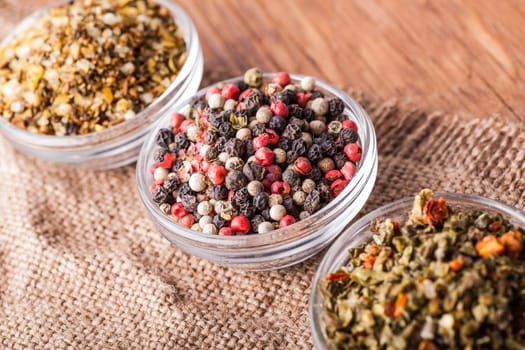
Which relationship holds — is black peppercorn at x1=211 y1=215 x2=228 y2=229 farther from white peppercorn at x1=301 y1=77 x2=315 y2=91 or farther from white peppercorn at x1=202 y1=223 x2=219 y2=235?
white peppercorn at x1=301 y1=77 x2=315 y2=91

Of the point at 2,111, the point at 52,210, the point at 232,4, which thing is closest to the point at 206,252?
the point at 52,210

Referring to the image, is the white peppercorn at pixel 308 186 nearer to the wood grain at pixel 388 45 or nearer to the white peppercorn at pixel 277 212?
the white peppercorn at pixel 277 212

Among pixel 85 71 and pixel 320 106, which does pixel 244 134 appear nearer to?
pixel 320 106

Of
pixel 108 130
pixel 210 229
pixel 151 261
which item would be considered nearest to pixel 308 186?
pixel 210 229

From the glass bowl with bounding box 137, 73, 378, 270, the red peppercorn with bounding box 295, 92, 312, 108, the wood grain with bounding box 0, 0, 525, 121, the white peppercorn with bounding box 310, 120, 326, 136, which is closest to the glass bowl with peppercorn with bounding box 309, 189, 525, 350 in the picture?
the glass bowl with bounding box 137, 73, 378, 270

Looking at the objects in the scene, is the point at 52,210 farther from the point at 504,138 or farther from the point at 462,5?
the point at 462,5

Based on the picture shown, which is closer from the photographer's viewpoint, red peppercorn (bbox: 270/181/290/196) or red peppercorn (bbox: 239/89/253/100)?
red peppercorn (bbox: 270/181/290/196)
